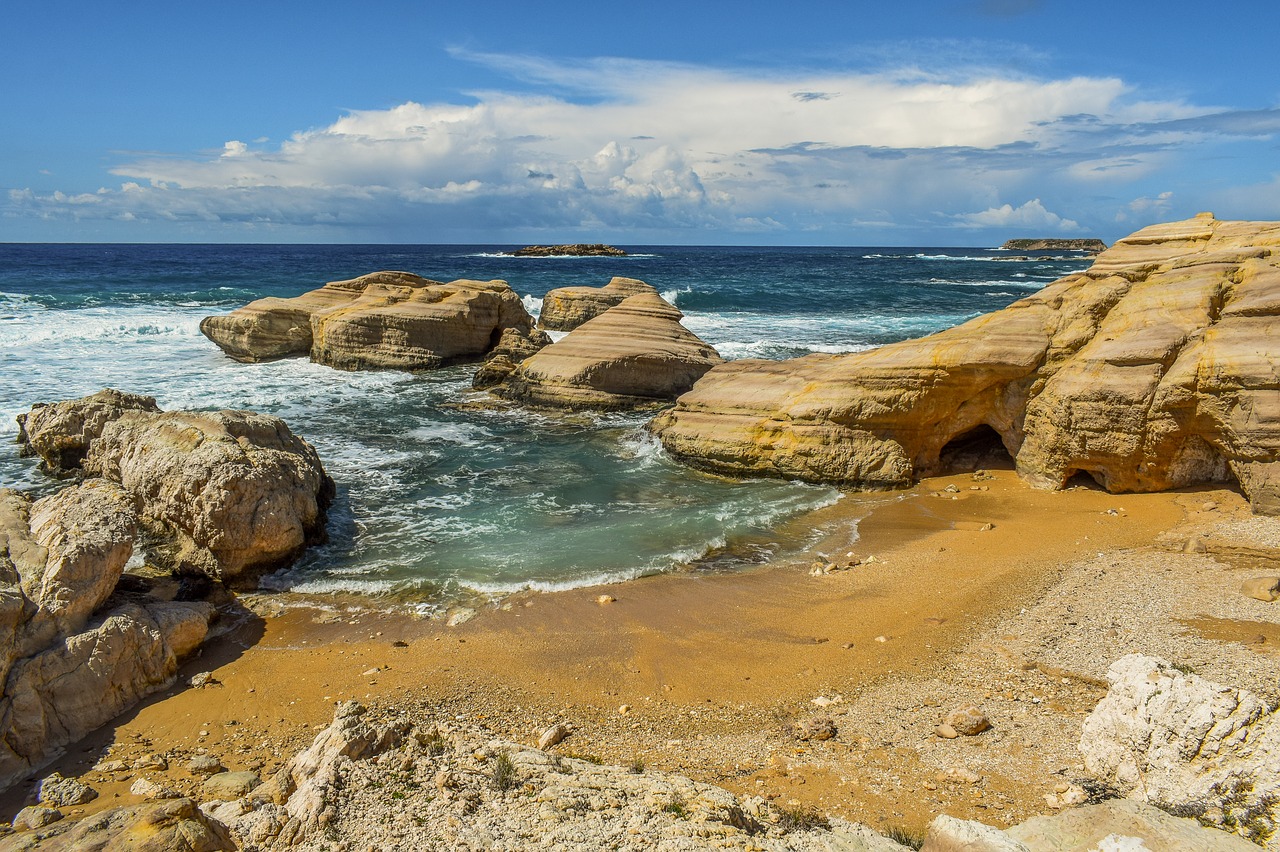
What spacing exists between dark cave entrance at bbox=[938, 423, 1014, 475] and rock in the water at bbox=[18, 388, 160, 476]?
12.7 m

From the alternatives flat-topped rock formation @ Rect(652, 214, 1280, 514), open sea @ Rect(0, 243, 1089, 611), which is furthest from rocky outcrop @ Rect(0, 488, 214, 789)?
flat-topped rock formation @ Rect(652, 214, 1280, 514)

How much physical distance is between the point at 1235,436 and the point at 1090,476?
7.04 feet

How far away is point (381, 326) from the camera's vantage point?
22.3 meters

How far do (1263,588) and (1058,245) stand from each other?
144649 millimetres

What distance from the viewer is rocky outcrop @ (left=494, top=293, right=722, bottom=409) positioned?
57.4 feet

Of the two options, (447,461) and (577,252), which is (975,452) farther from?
(577,252)

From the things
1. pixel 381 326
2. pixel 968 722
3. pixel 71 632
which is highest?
pixel 381 326

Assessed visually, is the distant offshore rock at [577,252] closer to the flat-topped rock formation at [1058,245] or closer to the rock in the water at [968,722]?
the flat-topped rock formation at [1058,245]

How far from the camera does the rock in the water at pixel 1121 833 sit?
3469 mm

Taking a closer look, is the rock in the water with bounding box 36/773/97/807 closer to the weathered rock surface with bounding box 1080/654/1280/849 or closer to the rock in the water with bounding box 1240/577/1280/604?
the weathered rock surface with bounding box 1080/654/1280/849

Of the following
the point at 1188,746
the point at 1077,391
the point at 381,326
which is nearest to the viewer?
the point at 1188,746

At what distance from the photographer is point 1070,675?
242 inches

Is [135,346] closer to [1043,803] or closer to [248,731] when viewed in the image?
[248,731]

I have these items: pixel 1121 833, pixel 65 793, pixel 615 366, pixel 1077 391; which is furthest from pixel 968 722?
pixel 615 366
